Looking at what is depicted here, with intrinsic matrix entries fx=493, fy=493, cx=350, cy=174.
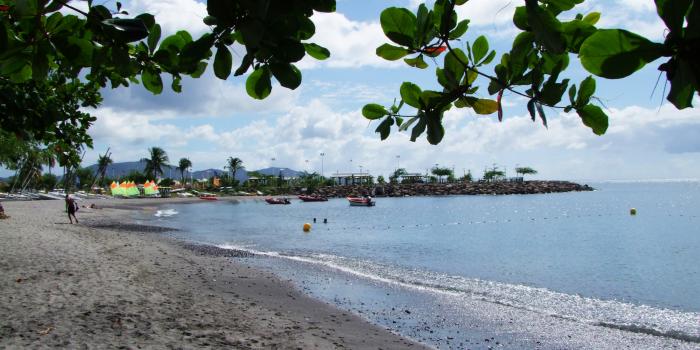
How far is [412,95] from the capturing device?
153 centimetres

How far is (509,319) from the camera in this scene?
12.5 meters

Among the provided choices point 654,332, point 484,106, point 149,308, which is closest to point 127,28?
point 484,106

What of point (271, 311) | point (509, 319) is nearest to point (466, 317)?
point (509, 319)

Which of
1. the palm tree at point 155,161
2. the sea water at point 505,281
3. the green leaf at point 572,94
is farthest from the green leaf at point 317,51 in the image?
the palm tree at point 155,161

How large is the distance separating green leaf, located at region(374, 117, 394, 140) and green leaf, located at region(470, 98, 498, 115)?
272 millimetres

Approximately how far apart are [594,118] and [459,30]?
1.53 ft

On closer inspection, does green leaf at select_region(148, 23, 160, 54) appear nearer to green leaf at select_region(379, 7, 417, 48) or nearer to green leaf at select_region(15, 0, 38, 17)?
green leaf at select_region(15, 0, 38, 17)

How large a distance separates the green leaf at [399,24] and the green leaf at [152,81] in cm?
107

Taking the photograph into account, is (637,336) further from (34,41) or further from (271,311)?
(34,41)

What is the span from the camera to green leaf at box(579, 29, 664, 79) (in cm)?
92

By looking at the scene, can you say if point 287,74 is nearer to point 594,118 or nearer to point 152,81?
point 594,118

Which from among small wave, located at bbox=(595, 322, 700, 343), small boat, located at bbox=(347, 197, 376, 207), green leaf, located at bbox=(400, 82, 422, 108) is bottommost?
small wave, located at bbox=(595, 322, 700, 343)

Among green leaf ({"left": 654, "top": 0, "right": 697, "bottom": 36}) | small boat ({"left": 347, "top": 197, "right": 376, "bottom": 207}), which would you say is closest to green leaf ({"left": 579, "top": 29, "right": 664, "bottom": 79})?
green leaf ({"left": 654, "top": 0, "right": 697, "bottom": 36})

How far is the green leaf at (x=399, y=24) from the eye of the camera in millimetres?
1295
